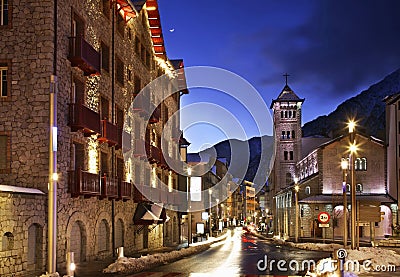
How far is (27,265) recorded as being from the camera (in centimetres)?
2494

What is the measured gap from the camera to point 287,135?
10906 centimetres

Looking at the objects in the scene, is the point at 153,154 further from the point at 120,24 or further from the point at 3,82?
the point at 3,82

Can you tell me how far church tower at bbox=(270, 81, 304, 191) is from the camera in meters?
108

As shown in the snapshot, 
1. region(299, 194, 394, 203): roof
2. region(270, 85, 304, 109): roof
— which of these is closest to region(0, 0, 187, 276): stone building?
region(299, 194, 394, 203): roof

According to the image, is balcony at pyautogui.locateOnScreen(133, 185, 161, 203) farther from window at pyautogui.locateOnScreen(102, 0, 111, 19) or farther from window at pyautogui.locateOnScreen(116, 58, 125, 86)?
window at pyautogui.locateOnScreen(102, 0, 111, 19)

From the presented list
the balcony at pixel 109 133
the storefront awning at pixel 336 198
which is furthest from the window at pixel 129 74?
the storefront awning at pixel 336 198

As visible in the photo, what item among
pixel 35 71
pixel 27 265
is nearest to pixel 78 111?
pixel 35 71

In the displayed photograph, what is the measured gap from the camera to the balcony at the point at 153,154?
156ft

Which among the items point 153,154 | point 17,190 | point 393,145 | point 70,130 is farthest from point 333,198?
point 17,190

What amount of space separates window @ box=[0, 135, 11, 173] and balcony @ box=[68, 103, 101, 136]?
3448 millimetres

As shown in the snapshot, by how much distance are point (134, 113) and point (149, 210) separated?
25.5 feet

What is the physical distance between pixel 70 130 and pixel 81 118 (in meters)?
0.94

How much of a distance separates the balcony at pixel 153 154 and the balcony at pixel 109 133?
948 centimetres

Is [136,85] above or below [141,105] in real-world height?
above
